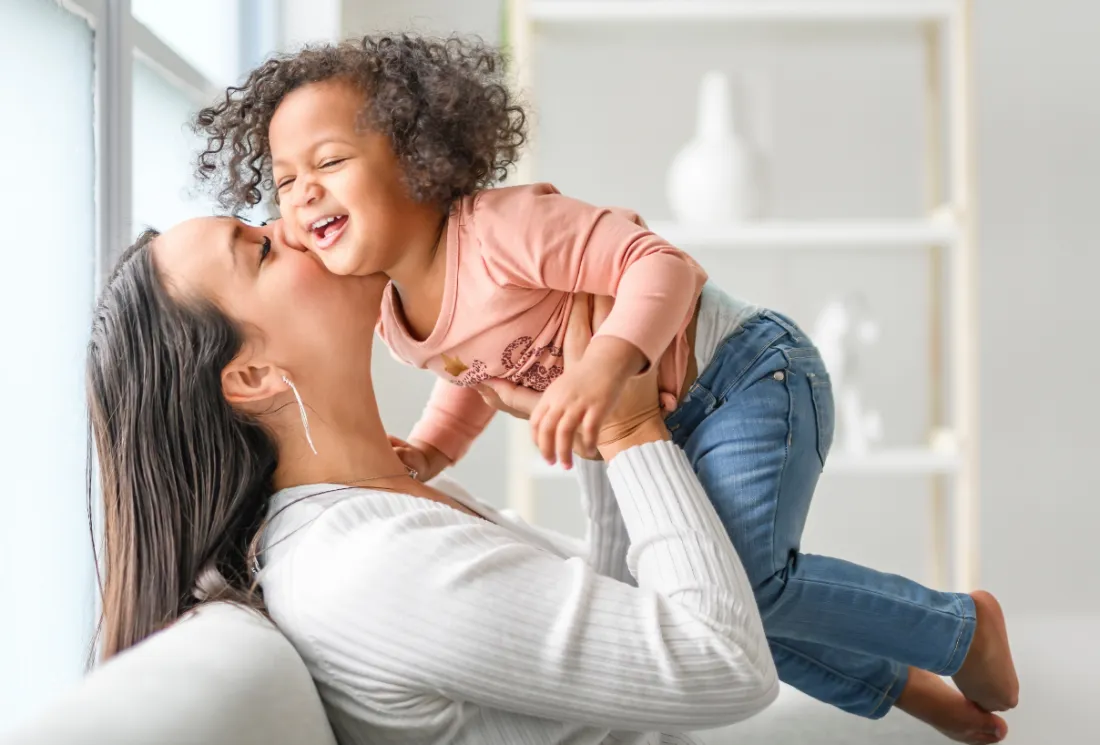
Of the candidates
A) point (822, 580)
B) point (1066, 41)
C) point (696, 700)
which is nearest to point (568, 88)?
point (1066, 41)

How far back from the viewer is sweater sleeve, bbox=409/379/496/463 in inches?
57.6

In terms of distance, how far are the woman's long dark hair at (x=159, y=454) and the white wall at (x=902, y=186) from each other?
2132 mm

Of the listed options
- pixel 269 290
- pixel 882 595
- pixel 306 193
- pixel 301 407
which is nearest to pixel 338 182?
pixel 306 193

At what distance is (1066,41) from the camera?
306 centimetres

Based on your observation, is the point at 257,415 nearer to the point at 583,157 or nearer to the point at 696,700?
the point at 696,700

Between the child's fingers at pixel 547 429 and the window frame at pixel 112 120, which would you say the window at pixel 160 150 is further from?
the child's fingers at pixel 547 429

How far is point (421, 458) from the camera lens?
1419 millimetres

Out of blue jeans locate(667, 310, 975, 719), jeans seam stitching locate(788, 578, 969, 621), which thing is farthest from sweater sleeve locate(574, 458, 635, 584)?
jeans seam stitching locate(788, 578, 969, 621)

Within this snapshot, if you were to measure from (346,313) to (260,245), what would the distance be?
12cm

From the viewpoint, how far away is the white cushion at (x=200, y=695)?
620 millimetres

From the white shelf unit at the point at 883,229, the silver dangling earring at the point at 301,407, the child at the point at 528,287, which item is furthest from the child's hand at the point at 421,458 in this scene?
the white shelf unit at the point at 883,229

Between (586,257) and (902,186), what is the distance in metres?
2.25

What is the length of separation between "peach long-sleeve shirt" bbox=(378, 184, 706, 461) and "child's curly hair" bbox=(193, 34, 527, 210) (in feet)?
0.22

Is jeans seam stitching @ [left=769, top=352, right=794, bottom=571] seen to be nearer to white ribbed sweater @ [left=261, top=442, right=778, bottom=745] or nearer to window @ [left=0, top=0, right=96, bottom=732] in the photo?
white ribbed sweater @ [left=261, top=442, right=778, bottom=745]
